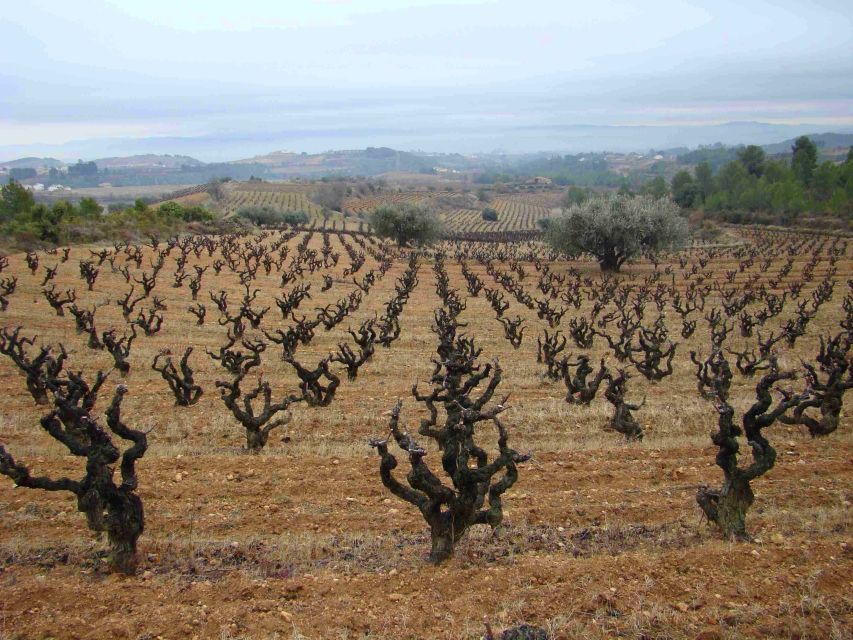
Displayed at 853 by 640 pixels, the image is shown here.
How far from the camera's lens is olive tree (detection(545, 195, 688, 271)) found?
4922 cm

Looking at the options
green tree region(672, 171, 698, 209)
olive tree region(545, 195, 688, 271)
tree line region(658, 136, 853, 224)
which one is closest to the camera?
olive tree region(545, 195, 688, 271)

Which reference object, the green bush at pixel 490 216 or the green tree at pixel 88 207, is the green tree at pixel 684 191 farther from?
the green tree at pixel 88 207

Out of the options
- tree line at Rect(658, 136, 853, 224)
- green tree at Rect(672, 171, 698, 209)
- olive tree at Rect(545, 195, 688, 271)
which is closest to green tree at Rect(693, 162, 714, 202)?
tree line at Rect(658, 136, 853, 224)

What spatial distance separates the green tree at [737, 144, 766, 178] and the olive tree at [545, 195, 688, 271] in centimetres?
9345

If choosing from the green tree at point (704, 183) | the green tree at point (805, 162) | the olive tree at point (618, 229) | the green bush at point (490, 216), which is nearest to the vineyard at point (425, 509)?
the olive tree at point (618, 229)

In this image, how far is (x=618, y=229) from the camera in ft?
162

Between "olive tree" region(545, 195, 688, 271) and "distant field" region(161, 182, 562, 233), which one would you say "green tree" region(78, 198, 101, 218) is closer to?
"distant field" region(161, 182, 562, 233)

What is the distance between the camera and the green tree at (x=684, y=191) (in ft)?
398

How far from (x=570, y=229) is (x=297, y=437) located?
1685 inches

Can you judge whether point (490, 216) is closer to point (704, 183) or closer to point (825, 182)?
point (704, 183)

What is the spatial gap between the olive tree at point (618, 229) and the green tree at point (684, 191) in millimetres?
77030

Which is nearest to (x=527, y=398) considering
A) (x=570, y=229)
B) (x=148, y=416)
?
(x=148, y=416)

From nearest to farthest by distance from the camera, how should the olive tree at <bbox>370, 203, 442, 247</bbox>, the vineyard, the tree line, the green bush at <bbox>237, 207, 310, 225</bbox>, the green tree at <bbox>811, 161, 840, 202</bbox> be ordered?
the vineyard
the olive tree at <bbox>370, 203, 442, 247</bbox>
the tree line
the green tree at <bbox>811, 161, 840, 202</bbox>
the green bush at <bbox>237, 207, 310, 225</bbox>

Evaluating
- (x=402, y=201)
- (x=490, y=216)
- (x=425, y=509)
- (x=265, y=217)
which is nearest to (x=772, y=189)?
(x=490, y=216)
